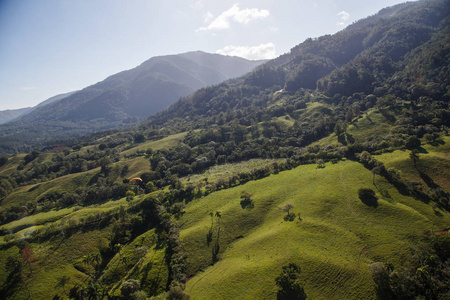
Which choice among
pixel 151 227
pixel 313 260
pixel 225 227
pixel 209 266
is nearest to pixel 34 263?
pixel 151 227

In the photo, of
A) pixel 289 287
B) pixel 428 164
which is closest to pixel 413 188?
pixel 428 164

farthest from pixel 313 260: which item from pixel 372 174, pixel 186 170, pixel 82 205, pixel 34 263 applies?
pixel 82 205

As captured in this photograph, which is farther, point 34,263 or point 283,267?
point 34,263

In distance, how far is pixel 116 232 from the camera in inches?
3656

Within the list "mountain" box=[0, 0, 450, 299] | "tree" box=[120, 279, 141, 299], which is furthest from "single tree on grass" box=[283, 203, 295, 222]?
"tree" box=[120, 279, 141, 299]

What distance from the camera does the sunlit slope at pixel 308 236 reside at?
6034 centimetres

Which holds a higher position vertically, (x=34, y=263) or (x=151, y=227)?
(x=34, y=263)

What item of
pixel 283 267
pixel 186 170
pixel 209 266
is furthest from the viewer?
pixel 186 170

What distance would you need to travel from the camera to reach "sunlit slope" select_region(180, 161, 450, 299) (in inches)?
2376

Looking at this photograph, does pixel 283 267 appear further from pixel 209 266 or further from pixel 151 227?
pixel 151 227

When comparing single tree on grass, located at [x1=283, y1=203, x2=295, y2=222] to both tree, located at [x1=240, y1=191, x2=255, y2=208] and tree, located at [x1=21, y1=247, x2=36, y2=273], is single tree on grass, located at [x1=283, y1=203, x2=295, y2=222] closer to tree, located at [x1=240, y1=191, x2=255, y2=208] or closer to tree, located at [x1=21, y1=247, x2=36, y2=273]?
tree, located at [x1=240, y1=191, x2=255, y2=208]

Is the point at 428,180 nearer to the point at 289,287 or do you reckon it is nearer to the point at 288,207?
the point at 288,207

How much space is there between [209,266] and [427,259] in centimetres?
6559

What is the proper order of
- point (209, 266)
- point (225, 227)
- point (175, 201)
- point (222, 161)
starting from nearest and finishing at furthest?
point (209, 266)
point (225, 227)
point (175, 201)
point (222, 161)
